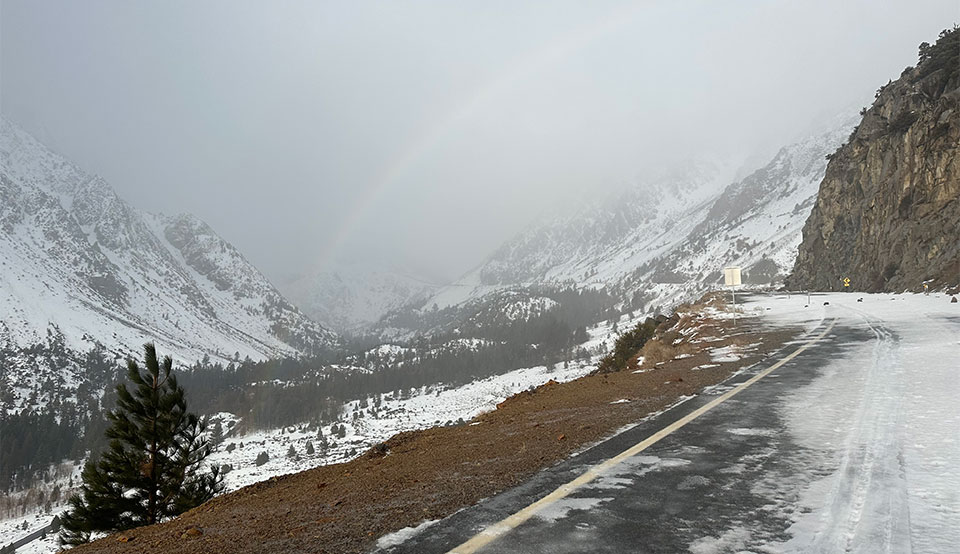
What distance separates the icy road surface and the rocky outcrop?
123 feet

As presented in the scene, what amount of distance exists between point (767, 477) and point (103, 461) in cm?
2687

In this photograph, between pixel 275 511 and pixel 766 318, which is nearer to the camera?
pixel 275 511

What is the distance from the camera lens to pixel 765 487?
4859mm

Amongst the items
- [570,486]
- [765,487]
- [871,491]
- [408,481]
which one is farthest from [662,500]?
[408,481]

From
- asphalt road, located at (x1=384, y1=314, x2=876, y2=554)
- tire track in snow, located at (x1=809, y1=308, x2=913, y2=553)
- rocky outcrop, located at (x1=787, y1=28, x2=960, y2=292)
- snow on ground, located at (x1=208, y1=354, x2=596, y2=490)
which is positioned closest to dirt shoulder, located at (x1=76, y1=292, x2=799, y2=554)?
asphalt road, located at (x1=384, y1=314, x2=876, y2=554)

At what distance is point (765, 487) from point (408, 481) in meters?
3.91

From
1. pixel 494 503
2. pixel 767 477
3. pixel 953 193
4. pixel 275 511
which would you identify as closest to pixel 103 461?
pixel 275 511

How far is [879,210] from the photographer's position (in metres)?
54.4

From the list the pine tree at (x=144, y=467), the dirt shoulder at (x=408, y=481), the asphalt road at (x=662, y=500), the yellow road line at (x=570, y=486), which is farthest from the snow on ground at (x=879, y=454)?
the pine tree at (x=144, y=467)

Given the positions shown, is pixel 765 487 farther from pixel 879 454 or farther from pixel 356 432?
pixel 356 432

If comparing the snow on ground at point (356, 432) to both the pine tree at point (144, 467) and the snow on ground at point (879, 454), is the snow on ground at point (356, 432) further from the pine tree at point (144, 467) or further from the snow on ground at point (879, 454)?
the snow on ground at point (879, 454)

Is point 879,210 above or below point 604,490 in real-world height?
above

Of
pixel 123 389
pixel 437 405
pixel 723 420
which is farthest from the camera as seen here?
pixel 437 405

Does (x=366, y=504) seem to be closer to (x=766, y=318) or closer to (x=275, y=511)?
(x=275, y=511)
